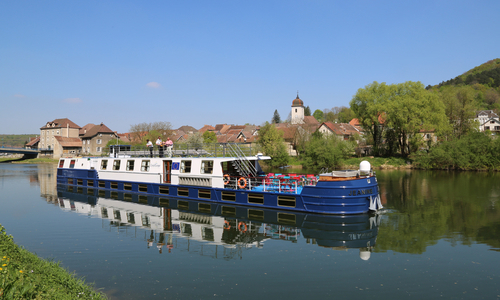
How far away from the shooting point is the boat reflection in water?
15.9 m

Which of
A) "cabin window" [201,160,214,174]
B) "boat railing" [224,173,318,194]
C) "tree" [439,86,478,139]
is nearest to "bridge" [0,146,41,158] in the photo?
"cabin window" [201,160,214,174]

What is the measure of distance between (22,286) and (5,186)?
3496 centimetres

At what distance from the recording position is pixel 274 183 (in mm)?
22484

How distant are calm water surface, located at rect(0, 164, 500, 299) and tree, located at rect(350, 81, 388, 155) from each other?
111 ft

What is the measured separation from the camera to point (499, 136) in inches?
1980

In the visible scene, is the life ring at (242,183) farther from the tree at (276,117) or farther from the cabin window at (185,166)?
the tree at (276,117)

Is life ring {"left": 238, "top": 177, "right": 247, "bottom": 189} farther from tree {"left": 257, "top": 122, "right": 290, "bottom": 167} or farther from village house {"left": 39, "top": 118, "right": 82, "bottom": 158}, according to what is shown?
village house {"left": 39, "top": 118, "right": 82, "bottom": 158}

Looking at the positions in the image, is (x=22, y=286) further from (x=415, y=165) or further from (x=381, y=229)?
(x=415, y=165)

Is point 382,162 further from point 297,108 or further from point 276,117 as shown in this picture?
point 276,117

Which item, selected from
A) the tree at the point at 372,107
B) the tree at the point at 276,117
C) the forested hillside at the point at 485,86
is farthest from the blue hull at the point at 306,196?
the tree at the point at 276,117

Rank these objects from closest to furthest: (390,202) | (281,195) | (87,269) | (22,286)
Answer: (22,286)
(87,269)
(281,195)
(390,202)

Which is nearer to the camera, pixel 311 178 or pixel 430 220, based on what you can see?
pixel 430 220

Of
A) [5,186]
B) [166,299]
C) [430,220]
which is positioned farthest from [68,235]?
[5,186]

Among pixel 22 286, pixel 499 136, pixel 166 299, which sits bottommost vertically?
pixel 166 299
